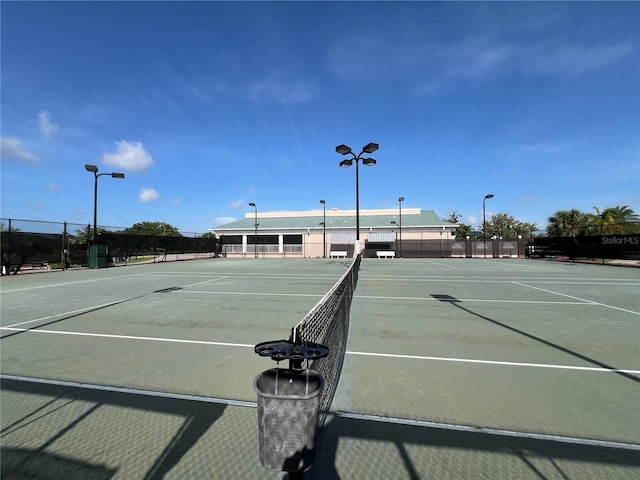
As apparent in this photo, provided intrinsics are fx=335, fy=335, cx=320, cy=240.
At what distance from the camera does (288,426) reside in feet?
6.77

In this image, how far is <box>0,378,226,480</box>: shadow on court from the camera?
2.53m

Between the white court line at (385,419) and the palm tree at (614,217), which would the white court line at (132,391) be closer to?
the white court line at (385,419)

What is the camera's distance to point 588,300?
10164 millimetres

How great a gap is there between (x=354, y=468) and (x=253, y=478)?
764 millimetres

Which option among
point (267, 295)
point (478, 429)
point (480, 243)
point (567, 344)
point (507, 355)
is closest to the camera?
point (478, 429)

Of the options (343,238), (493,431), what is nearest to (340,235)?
(343,238)

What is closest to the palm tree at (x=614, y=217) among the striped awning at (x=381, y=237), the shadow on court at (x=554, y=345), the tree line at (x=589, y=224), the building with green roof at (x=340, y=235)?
the tree line at (x=589, y=224)

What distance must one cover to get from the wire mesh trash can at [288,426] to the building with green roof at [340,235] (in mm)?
44527

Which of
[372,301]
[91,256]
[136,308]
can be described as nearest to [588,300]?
[372,301]

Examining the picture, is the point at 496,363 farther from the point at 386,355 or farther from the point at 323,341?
the point at 323,341

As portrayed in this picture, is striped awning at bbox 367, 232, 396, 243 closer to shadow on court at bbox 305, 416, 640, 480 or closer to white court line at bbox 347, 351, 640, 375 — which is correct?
white court line at bbox 347, 351, 640, 375

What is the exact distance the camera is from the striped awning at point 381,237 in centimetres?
5031

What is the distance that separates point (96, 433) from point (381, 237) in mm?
48985

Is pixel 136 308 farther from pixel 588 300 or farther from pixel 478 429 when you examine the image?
pixel 588 300
